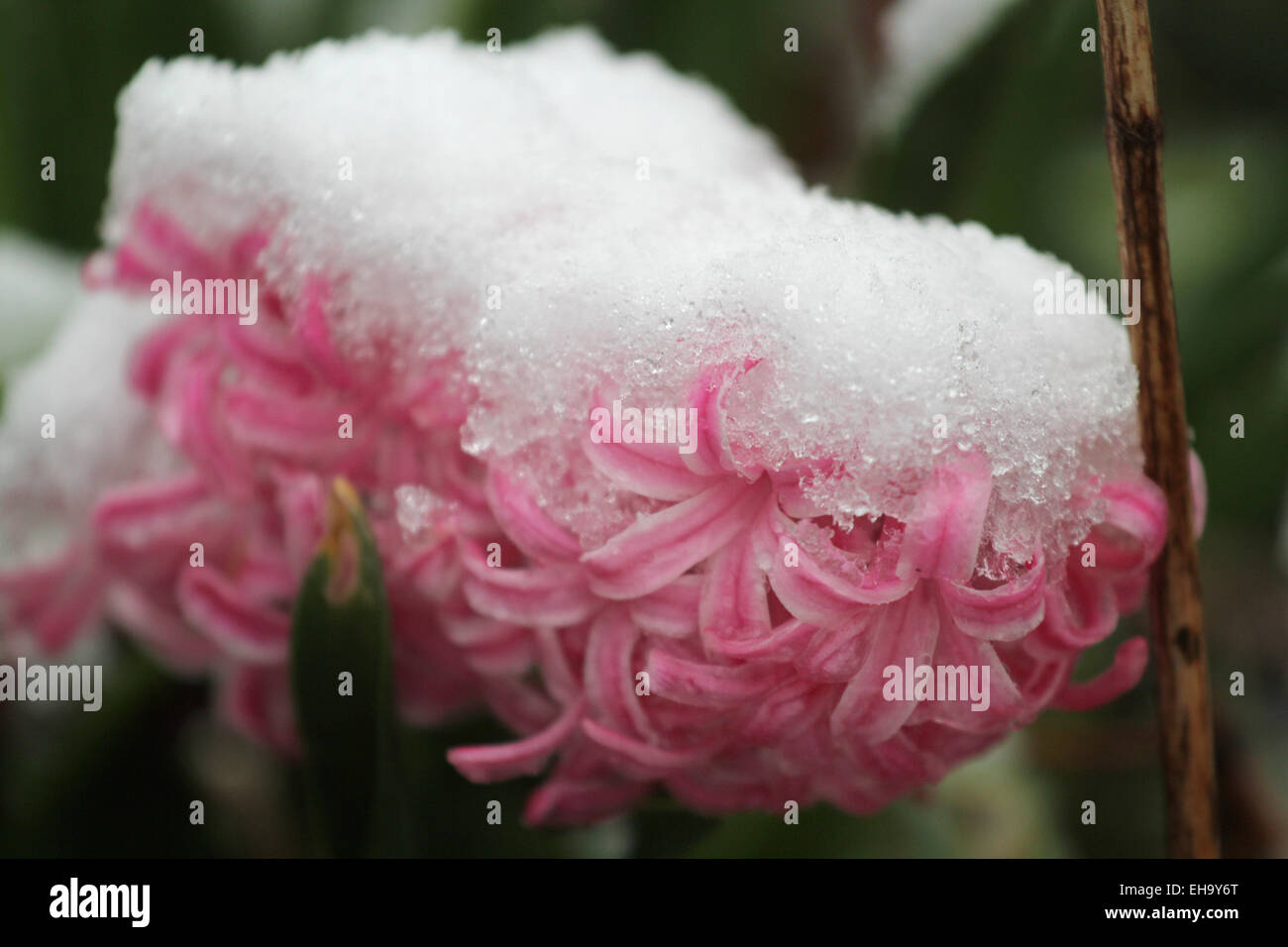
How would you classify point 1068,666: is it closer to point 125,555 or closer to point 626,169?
point 626,169

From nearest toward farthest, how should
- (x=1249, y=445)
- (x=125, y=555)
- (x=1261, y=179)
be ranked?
(x=125, y=555), (x=1249, y=445), (x=1261, y=179)

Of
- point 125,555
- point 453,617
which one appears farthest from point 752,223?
point 125,555

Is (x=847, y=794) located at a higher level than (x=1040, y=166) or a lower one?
lower

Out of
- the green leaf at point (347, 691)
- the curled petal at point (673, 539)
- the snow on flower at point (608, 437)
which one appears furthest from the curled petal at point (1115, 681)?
the green leaf at point (347, 691)

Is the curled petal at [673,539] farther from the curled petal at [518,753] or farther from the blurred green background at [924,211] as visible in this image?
the blurred green background at [924,211]

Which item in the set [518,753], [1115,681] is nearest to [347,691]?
[518,753]

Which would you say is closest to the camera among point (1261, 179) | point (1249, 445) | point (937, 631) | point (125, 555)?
point (937, 631)

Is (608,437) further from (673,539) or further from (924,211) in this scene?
(924,211)
